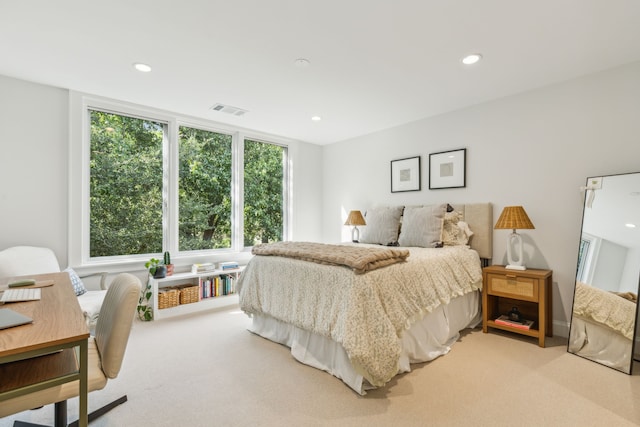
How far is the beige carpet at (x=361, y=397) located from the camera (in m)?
1.77

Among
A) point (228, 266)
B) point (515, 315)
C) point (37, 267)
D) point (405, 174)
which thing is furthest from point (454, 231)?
point (37, 267)

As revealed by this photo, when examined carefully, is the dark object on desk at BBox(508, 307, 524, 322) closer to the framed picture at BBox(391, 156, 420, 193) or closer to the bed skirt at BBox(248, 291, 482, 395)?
the bed skirt at BBox(248, 291, 482, 395)

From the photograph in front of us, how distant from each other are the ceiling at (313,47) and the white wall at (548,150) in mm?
191

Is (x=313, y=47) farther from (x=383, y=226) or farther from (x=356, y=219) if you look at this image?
(x=356, y=219)

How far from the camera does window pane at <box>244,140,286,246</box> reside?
4789 millimetres

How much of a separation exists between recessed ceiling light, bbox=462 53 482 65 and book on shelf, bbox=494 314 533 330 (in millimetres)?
2410

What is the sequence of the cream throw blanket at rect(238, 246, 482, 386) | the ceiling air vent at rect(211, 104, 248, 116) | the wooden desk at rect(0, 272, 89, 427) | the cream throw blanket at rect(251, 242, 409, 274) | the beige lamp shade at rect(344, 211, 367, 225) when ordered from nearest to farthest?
the wooden desk at rect(0, 272, 89, 427) < the cream throw blanket at rect(238, 246, 482, 386) < the cream throw blanket at rect(251, 242, 409, 274) < the ceiling air vent at rect(211, 104, 248, 116) < the beige lamp shade at rect(344, 211, 367, 225)

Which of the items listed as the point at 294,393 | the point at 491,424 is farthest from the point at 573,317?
the point at 294,393

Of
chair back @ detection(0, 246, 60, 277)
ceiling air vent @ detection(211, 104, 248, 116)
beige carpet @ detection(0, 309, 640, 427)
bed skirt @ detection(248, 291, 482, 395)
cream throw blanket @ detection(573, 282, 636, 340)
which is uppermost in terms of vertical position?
ceiling air vent @ detection(211, 104, 248, 116)

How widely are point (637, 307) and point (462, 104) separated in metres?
2.47

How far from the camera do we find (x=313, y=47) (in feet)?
7.90

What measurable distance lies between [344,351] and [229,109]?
3.06m

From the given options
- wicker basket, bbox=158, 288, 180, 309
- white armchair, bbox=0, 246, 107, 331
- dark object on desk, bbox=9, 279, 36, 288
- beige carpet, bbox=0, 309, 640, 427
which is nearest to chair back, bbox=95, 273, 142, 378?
beige carpet, bbox=0, 309, 640, 427

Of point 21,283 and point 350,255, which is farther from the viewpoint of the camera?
point 350,255
